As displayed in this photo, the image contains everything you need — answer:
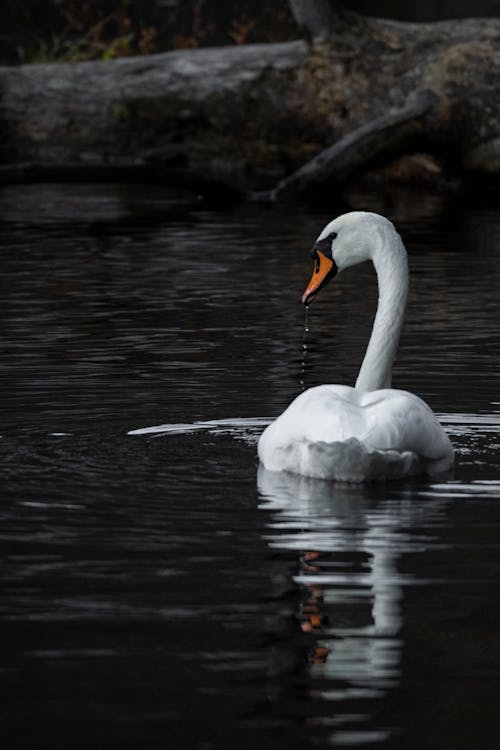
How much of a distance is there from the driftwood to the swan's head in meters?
10.7

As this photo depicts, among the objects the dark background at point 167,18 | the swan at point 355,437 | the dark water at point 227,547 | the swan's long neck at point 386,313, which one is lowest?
the dark water at point 227,547

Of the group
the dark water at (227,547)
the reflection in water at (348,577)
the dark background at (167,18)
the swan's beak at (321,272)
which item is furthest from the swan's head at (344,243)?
the dark background at (167,18)

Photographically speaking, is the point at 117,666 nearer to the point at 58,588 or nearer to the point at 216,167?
the point at 58,588

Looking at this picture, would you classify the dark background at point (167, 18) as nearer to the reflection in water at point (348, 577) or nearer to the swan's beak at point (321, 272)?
the swan's beak at point (321, 272)

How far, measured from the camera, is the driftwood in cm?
1859

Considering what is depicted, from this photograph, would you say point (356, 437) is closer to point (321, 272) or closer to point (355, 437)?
point (355, 437)

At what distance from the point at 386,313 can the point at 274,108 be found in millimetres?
13866

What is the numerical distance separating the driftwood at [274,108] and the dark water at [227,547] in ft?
23.4

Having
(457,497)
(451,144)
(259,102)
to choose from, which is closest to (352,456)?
(457,497)

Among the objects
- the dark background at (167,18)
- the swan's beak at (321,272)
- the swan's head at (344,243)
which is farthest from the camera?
the dark background at (167,18)

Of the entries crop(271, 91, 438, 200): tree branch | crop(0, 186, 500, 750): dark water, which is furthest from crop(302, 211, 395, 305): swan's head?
crop(271, 91, 438, 200): tree branch

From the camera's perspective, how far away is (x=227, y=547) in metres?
5.36

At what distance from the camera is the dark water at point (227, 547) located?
3885mm

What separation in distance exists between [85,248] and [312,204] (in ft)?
14.4
